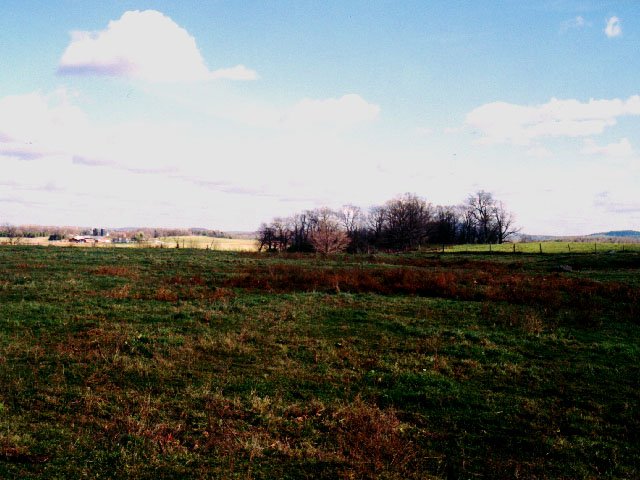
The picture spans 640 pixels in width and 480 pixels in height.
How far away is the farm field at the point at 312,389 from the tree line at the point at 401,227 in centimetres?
8028

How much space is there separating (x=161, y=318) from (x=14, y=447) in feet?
26.0

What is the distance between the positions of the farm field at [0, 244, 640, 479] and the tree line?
263ft

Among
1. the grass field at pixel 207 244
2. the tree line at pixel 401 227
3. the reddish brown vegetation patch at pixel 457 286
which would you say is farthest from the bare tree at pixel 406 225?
the reddish brown vegetation patch at pixel 457 286

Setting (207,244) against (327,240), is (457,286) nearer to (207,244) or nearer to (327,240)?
(207,244)

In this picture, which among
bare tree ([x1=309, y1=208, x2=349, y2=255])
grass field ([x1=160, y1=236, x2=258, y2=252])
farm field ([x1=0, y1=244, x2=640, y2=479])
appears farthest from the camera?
bare tree ([x1=309, y1=208, x2=349, y2=255])

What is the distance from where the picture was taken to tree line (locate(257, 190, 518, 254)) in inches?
4208

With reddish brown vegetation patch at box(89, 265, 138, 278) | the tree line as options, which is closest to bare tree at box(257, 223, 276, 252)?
the tree line

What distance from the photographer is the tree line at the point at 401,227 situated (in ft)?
351

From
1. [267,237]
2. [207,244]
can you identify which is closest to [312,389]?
[207,244]

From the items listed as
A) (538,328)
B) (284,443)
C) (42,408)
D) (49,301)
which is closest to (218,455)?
(284,443)

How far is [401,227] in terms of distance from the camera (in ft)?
356

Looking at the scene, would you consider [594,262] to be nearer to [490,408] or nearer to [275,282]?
[275,282]

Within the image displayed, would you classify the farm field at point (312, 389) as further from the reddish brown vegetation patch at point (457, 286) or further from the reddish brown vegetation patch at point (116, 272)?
the reddish brown vegetation patch at point (116, 272)

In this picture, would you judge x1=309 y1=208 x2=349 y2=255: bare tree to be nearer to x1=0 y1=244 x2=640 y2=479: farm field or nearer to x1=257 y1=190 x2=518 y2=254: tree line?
x1=257 y1=190 x2=518 y2=254: tree line
